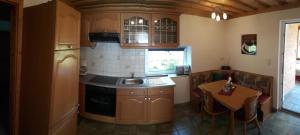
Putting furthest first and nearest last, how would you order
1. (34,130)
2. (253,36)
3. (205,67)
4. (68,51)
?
1. (205,67)
2. (253,36)
3. (68,51)
4. (34,130)

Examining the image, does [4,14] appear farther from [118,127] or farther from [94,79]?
[118,127]

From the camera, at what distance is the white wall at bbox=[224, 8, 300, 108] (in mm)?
3801

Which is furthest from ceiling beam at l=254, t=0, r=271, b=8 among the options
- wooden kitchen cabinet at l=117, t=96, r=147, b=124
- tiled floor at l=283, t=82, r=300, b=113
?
wooden kitchen cabinet at l=117, t=96, r=147, b=124

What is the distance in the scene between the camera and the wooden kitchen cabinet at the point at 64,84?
1.76 metres

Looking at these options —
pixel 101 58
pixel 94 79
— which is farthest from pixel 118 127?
pixel 101 58

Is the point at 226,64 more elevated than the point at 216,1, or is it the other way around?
the point at 216,1

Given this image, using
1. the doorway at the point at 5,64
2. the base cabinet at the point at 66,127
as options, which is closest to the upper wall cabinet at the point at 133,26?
the base cabinet at the point at 66,127

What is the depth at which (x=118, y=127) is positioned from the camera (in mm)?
3289

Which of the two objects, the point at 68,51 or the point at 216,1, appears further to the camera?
the point at 216,1

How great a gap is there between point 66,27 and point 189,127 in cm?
259

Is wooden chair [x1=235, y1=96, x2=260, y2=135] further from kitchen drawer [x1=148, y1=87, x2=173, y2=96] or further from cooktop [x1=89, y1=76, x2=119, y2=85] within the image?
cooktop [x1=89, y1=76, x2=119, y2=85]

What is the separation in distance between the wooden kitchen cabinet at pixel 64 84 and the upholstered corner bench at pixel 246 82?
262cm

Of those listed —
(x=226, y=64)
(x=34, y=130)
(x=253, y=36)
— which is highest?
(x=253, y=36)

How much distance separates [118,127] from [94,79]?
3.42 ft
